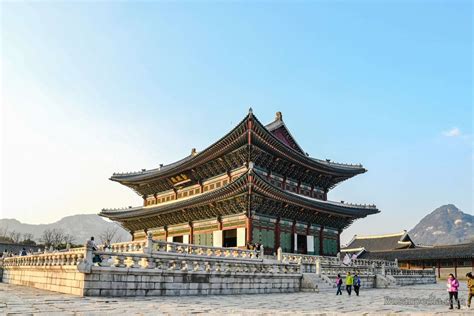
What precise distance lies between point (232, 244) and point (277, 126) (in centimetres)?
1281

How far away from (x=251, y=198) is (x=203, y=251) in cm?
775

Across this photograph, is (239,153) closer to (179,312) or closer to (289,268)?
(289,268)

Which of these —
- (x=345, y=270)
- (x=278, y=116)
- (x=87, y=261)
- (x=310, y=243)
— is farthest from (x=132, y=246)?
(x=278, y=116)

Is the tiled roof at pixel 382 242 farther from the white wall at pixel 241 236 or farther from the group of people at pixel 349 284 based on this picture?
the group of people at pixel 349 284

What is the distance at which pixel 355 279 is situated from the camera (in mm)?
22234

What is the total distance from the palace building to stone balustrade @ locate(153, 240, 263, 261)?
505 centimetres

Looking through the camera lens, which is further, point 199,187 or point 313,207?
point 199,187

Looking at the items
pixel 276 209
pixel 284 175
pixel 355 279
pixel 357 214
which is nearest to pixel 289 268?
pixel 355 279

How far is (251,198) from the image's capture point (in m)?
30.2

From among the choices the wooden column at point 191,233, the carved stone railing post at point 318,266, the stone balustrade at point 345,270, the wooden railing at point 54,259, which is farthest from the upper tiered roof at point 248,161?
the wooden railing at point 54,259

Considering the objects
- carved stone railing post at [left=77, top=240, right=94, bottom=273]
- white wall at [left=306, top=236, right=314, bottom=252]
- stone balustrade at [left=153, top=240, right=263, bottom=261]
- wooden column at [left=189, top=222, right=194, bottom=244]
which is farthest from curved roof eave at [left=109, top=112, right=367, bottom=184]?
carved stone railing post at [left=77, top=240, right=94, bottom=273]

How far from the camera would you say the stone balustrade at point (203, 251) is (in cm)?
2097

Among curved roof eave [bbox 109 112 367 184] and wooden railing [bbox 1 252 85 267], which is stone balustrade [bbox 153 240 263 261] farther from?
curved roof eave [bbox 109 112 367 184]

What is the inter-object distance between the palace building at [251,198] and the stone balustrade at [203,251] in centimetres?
505
